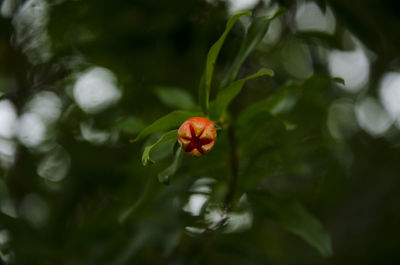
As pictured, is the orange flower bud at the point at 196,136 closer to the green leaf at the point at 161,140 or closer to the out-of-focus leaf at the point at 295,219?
the green leaf at the point at 161,140

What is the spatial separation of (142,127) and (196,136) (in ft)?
1.37

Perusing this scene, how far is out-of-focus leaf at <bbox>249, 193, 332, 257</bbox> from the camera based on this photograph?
100 cm

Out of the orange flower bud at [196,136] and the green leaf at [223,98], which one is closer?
the orange flower bud at [196,136]

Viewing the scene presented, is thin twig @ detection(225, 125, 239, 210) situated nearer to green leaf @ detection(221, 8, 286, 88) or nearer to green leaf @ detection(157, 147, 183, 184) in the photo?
green leaf @ detection(221, 8, 286, 88)

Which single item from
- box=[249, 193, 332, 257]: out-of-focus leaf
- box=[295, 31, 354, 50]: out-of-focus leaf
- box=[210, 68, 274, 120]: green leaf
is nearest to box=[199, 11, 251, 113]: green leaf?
box=[210, 68, 274, 120]: green leaf

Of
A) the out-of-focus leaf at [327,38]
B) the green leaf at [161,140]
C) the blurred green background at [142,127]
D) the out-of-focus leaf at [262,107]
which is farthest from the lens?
the out-of-focus leaf at [327,38]

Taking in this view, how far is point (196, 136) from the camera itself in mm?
671

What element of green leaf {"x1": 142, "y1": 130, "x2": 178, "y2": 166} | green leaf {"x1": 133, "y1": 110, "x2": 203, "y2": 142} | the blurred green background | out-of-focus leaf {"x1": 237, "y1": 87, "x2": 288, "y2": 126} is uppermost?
green leaf {"x1": 142, "y1": 130, "x2": 178, "y2": 166}

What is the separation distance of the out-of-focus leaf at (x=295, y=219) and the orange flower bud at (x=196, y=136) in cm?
44

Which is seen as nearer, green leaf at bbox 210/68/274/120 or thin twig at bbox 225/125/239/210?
green leaf at bbox 210/68/274/120

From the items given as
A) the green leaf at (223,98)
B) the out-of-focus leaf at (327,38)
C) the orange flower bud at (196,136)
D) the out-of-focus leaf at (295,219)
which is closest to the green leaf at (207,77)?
the green leaf at (223,98)

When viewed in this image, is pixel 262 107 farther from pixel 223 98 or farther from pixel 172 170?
pixel 172 170

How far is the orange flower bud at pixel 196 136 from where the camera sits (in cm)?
67

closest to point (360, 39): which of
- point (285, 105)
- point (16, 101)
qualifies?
point (285, 105)
